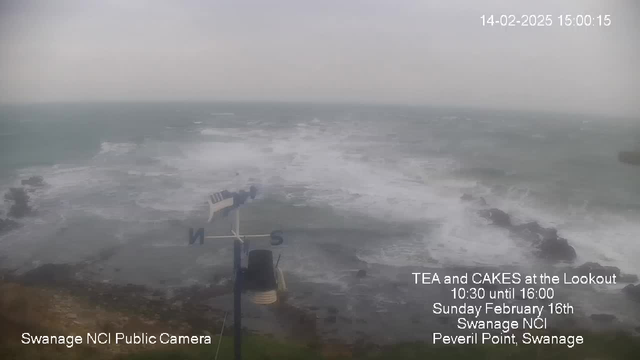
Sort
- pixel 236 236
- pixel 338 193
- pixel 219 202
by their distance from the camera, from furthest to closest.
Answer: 1. pixel 338 193
2. pixel 219 202
3. pixel 236 236

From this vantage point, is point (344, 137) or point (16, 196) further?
point (344, 137)

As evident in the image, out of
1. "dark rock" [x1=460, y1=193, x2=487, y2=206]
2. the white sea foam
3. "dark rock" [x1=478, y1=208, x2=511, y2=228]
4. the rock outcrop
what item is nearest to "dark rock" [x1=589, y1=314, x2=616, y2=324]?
the rock outcrop

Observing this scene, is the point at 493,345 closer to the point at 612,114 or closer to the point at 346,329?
the point at 346,329

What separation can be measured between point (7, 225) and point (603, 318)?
431cm

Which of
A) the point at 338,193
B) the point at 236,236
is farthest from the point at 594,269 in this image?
the point at 236,236

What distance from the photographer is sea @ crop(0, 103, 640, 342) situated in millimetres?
2885

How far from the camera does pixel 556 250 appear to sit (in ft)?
9.21

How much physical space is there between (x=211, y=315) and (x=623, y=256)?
2.95 m

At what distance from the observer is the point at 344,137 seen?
3357 millimetres

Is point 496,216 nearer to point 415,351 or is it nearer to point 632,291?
point 632,291

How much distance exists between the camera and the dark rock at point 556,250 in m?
2.74

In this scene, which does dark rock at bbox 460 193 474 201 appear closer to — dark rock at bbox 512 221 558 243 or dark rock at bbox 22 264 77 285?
dark rock at bbox 512 221 558 243

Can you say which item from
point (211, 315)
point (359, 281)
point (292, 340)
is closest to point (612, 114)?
point (359, 281)

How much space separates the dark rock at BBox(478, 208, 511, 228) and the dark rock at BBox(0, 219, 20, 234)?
3536 mm
